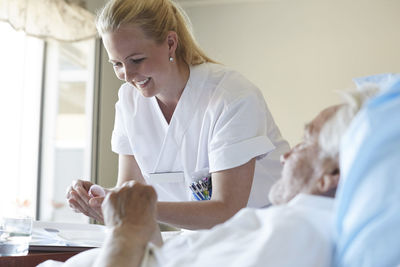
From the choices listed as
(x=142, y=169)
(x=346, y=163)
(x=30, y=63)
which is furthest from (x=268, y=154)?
(x=30, y=63)

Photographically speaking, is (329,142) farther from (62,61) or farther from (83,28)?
(62,61)

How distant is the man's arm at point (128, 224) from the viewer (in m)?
0.83

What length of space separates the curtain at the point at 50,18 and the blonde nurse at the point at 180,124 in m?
1.51

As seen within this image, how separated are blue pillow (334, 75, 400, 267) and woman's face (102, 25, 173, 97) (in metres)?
1.00

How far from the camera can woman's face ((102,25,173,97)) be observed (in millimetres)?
1604

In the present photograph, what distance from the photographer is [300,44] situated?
175 inches

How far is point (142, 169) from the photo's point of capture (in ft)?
6.21

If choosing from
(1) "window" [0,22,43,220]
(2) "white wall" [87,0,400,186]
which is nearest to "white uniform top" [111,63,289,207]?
(1) "window" [0,22,43,220]

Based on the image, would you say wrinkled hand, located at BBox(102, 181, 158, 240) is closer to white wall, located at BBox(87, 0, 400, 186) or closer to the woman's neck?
the woman's neck

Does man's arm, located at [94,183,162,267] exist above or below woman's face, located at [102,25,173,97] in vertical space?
below

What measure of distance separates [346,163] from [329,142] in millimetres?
124

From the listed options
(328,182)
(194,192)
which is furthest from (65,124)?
(328,182)

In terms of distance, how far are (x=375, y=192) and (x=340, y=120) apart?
19 centimetres

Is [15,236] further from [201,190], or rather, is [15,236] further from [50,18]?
[50,18]
